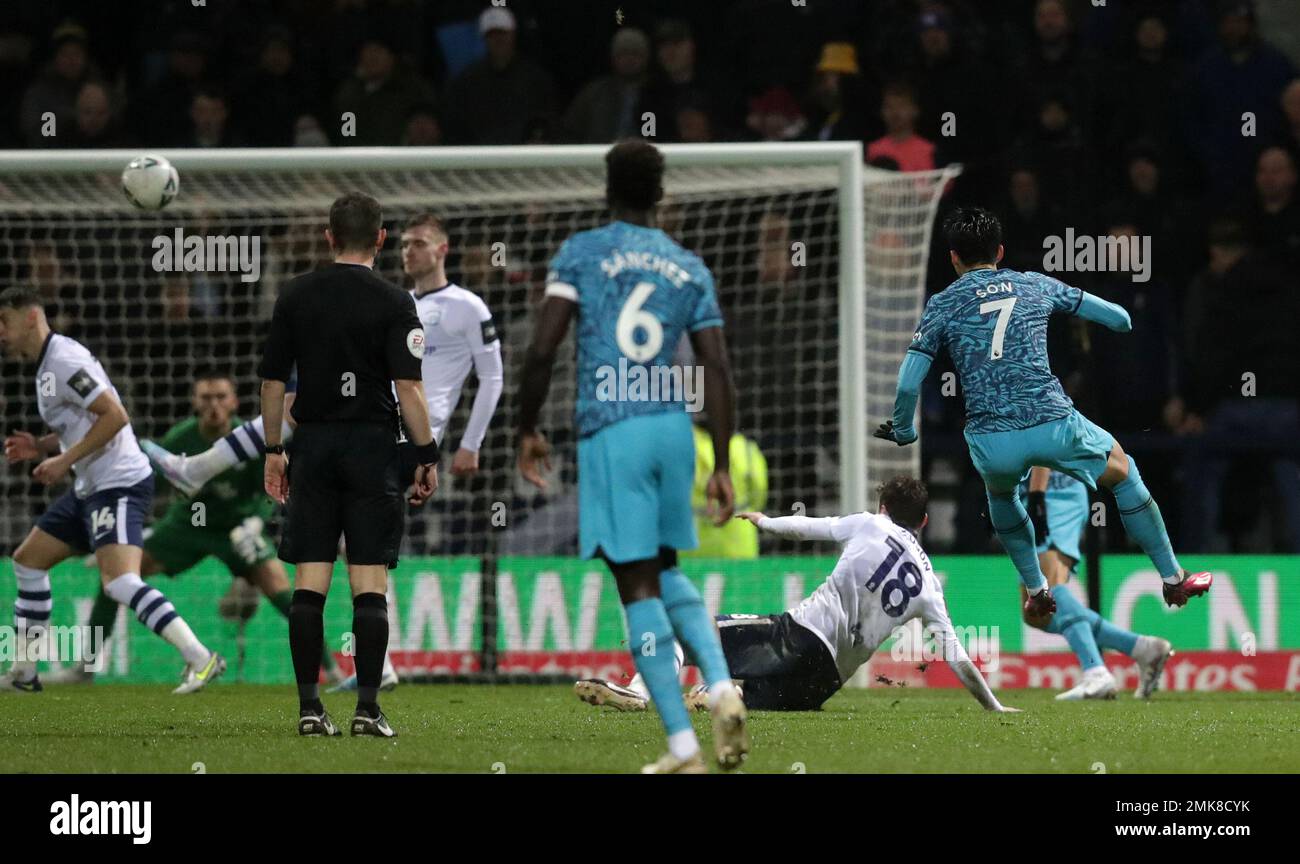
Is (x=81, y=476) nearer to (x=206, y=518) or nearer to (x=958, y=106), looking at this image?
(x=206, y=518)

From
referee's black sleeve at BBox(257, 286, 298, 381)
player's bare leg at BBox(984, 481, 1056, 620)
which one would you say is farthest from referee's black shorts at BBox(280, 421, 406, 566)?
player's bare leg at BBox(984, 481, 1056, 620)

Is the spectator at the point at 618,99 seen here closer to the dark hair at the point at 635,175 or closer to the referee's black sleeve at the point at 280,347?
the referee's black sleeve at the point at 280,347

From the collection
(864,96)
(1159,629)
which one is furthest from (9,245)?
(1159,629)

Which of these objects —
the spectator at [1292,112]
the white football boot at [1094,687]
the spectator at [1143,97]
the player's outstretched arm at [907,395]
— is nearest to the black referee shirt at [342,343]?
the player's outstretched arm at [907,395]

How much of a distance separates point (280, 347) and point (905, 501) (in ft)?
10.3

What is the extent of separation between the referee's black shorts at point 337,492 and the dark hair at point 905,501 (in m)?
2.68

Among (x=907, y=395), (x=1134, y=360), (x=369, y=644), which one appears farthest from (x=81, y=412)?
(x=1134, y=360)

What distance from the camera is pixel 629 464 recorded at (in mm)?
5637

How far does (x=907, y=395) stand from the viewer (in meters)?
7.75

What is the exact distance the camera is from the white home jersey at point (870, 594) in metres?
8.55

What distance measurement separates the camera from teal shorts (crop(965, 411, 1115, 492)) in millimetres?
7742

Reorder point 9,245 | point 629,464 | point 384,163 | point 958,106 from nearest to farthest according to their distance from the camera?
point 629,464 → point 384,163 → point 9,245 → point 958,106

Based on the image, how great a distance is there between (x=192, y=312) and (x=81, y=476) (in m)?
3.29

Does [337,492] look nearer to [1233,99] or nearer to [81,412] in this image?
[81,412]
